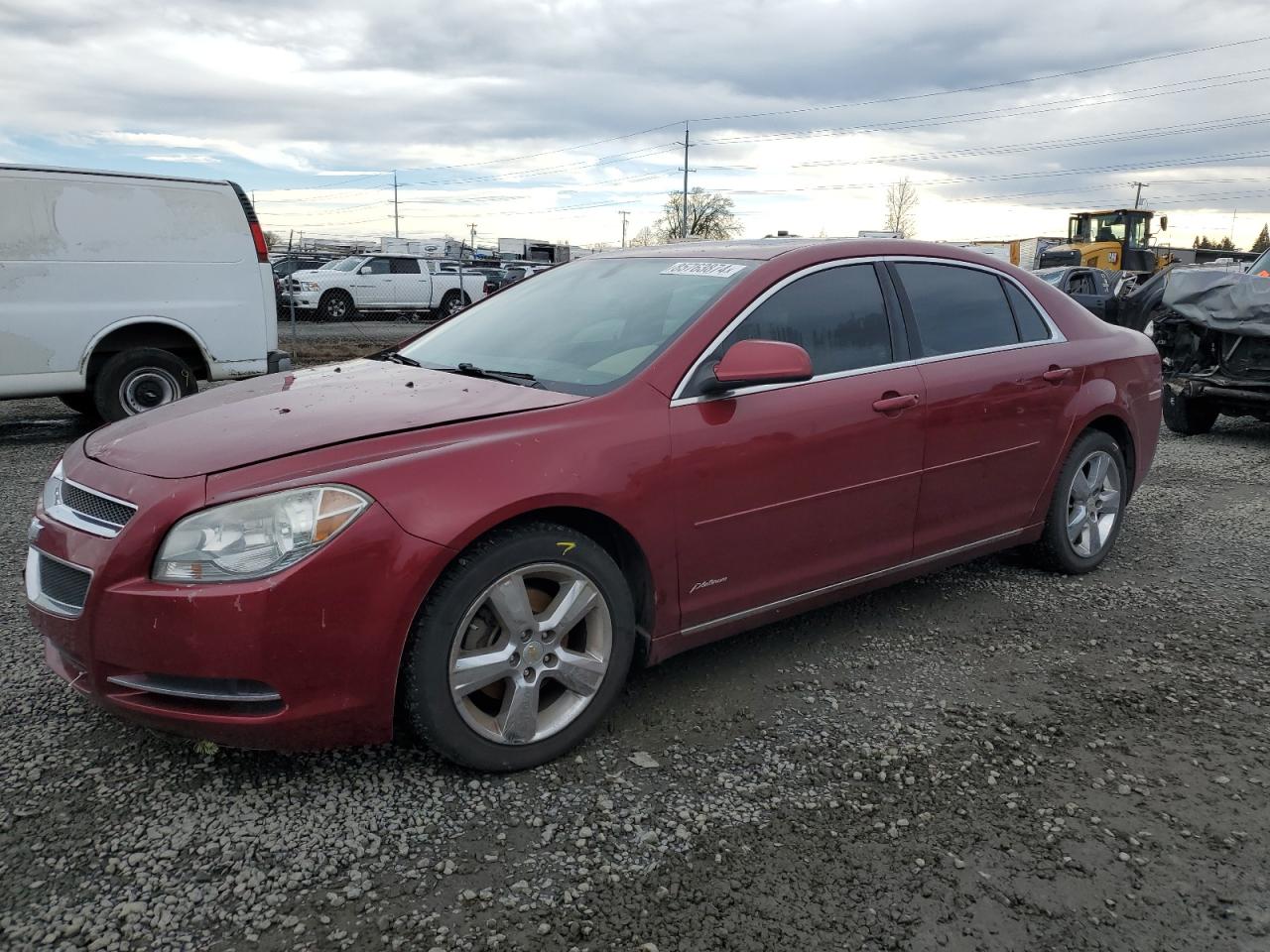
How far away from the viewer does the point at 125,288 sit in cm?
809

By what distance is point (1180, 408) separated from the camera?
898 centimetres

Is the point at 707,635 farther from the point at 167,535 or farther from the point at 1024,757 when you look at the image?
the point at 167,535

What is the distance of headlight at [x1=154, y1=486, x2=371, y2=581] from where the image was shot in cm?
246

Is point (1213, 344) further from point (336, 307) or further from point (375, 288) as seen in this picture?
point (336, 307)

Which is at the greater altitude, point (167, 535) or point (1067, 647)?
point (167, 535)

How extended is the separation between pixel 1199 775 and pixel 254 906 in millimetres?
2679

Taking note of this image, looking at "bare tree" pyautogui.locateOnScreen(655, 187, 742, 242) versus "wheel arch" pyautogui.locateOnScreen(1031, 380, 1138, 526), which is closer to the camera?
"wheel arch" pyautogui.locateOnScreen(1031, 380, 1138, 526)

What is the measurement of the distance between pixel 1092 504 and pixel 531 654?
319cm

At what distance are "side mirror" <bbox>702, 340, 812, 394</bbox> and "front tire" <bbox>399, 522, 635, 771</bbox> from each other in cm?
69

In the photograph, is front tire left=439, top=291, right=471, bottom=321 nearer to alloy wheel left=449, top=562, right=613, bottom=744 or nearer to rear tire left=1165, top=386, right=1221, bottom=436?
rear tire left=1165, top=386, right=1221, bottom=436

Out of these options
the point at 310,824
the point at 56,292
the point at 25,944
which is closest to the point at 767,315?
the point at 310,824

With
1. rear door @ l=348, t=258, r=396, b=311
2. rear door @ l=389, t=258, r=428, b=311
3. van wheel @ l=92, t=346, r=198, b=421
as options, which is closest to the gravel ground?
van wheel @ l=92, t=346, r=198, b=421

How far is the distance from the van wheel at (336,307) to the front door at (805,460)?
21.8 metres

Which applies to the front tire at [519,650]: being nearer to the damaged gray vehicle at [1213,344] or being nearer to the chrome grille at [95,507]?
the chrome grille at [95,507]
